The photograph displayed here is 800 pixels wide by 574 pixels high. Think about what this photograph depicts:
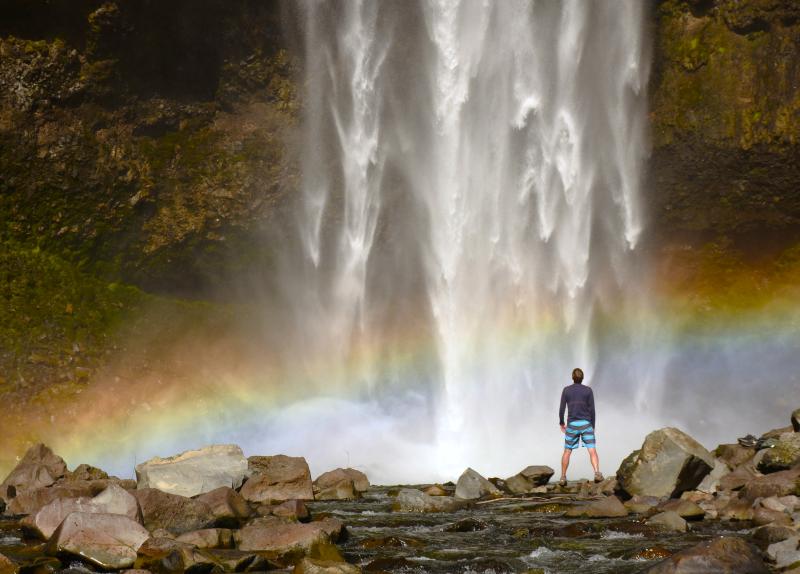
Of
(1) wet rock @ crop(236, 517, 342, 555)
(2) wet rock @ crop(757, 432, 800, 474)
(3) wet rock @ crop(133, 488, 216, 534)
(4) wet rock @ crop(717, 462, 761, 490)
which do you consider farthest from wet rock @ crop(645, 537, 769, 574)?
(3) wet rock @ crop(133, 488, 216, 534)

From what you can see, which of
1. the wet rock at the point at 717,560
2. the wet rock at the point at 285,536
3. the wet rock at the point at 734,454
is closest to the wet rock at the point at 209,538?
the wet rock at the point at 285,536

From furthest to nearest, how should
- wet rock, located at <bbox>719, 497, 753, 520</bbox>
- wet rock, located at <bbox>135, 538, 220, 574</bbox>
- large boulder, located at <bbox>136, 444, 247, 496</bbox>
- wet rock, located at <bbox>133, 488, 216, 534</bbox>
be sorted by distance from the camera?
large boulder, located at <bbox>136, 444, 247, 496</bbox> → wet rock, located at <bbox>133, 488, 216, 534</bbox> → wet rock, located at <bbox>719, 497, 753, 520</bbox> → wet rock, located at <bbox>135, 538, 220, 574</bbox>

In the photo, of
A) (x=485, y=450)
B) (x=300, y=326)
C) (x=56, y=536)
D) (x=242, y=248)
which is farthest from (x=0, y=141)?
(x=56, y=536)

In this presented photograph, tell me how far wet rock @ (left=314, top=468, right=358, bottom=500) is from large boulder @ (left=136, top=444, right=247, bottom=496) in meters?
1.80

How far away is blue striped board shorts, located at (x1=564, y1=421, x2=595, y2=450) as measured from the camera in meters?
16.9

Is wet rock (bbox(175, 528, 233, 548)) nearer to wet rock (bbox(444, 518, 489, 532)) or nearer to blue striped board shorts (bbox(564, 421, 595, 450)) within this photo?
wet rock (bbox(444, 518, 489, 532))

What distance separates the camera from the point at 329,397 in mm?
33938

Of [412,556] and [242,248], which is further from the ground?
[242,248]

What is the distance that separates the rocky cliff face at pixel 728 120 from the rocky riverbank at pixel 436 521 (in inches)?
702

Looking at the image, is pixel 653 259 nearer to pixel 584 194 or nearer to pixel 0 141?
Answer: pixel 584 194

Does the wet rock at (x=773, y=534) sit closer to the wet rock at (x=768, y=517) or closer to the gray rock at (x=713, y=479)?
the wet rock at (x=768, y=517)

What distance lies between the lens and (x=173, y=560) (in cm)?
1052

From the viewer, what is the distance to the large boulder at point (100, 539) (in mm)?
11086

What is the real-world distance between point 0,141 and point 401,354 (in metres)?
16.2
